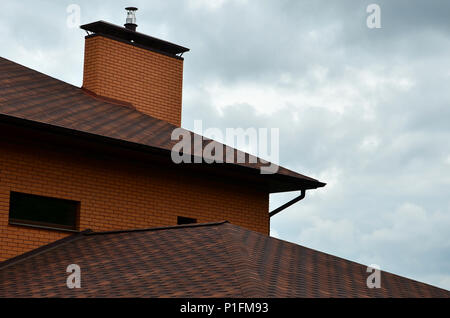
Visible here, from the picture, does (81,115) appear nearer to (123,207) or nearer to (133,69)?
(123,207)

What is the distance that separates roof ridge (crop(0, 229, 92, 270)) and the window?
0.81 feet

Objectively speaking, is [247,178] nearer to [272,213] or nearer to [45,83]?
[272,213]

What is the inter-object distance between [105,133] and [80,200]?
4.22 ft

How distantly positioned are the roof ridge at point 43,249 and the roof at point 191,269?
0.02 meters

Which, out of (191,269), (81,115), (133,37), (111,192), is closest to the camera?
(191,269)

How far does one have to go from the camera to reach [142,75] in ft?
60.4

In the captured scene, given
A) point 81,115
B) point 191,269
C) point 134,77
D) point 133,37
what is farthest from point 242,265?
point 133,37

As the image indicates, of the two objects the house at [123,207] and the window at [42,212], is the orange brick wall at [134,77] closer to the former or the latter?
the house at [123,207]

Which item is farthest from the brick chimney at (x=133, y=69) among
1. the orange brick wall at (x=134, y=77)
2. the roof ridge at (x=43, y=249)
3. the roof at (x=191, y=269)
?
the roof at (x=191, y=269)

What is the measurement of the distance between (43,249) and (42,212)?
727 millimetres

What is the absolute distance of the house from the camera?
34.3 feet

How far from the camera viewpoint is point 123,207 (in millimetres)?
14188
